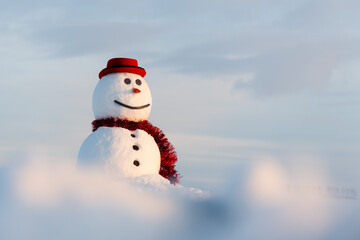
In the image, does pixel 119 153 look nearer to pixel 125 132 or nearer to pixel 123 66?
pixel 125 132

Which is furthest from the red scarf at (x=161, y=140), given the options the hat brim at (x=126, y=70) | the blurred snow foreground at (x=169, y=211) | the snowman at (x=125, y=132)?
the blurred snow foreground at (x=169, y=211)

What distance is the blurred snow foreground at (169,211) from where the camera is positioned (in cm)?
668

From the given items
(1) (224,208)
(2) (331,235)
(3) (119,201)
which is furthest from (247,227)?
(3) (119,201)

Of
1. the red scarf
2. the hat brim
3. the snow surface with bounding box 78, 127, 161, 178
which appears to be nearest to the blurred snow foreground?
the snow surface with bounding box 78, 127, 161, 178

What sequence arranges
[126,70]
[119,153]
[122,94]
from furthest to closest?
1. [126,70]
2. [122,94]
3. [119,153]

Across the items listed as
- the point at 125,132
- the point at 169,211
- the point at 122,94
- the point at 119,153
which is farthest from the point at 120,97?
the point at 169,211

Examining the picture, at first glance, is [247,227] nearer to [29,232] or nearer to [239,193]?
[239,193]

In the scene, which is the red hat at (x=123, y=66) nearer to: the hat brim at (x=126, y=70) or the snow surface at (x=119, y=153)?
the hat brim at (x=126, y=70)

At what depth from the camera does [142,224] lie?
23.6ft

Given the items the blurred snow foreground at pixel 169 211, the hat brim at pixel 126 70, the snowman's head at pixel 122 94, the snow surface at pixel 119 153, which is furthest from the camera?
the hat brim at pixel 126 70

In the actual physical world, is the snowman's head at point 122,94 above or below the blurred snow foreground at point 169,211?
above

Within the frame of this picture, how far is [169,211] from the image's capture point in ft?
25.2

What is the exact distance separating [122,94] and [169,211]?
308cm

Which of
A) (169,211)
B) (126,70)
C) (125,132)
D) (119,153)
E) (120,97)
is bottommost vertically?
(169,211)
